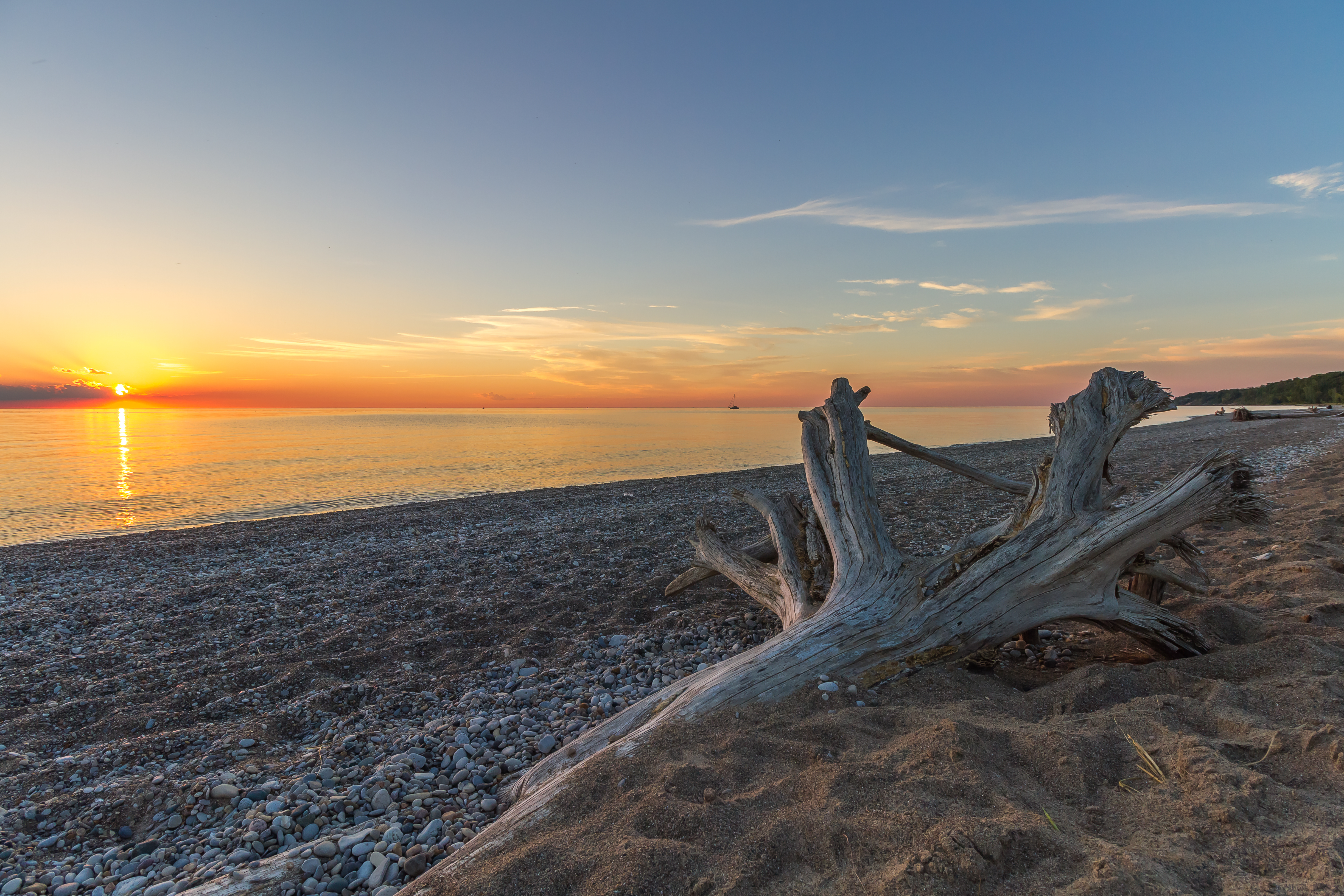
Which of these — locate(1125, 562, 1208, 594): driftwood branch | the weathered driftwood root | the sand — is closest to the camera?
the sand

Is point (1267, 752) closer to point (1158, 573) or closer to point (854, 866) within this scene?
point (854, 866)

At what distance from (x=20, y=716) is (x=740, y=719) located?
5.10m

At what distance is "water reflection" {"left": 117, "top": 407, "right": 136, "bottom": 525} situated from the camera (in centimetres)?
1595

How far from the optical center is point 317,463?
29422mm

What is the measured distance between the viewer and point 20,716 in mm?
4391

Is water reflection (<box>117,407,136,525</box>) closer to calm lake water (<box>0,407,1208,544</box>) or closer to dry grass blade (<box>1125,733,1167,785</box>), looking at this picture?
calm lake water (<box>0,407,1208,544</box>)

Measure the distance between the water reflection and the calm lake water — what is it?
9 cm

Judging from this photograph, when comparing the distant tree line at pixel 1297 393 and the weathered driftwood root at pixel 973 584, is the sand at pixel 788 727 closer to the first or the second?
the weathered driftwood root at pixel 973 584

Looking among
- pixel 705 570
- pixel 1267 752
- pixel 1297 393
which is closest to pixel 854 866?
pixel 1267 752

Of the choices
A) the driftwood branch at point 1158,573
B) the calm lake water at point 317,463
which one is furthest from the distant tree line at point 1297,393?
the driftwood branch at point 1158,573

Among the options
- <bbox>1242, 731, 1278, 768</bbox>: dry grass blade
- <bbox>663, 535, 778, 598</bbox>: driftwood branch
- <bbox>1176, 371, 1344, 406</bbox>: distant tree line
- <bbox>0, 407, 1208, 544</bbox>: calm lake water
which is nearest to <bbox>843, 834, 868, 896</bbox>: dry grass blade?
<bbox>1242, 731, 1278, 768</bbox>: dry grass blade

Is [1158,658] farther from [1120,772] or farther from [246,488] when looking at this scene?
[246,488]

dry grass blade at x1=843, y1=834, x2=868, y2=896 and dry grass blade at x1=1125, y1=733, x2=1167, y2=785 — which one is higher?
dry grass blade at x1=1125, y1=733, x2=1167, y2=785

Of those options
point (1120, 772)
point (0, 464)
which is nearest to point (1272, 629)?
point (1120, 772)
